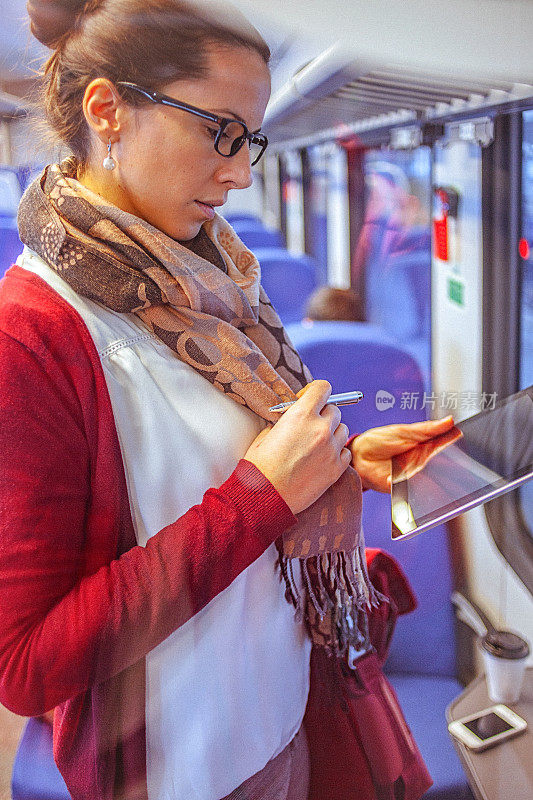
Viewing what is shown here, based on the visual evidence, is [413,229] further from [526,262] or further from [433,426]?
[433,426]

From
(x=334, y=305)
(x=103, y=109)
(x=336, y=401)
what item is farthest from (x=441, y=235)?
(x=103, y=109)

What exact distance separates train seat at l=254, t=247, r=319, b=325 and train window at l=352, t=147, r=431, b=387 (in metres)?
0.09

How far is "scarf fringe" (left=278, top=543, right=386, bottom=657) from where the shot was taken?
980 mm

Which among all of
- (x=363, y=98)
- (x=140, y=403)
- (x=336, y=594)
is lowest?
(x=336, y=594)

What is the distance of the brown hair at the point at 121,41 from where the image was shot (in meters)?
0.71

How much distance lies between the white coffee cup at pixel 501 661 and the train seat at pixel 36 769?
2.79 feet

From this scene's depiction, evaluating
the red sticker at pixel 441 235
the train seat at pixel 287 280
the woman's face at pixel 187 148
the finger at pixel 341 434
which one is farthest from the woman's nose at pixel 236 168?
the red sticker at pixel 441 235

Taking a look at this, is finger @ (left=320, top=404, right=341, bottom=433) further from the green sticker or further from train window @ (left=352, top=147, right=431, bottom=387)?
the green sticker

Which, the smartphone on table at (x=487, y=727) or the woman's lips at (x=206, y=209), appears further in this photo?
the smartphone on table at (x=487, y=727)

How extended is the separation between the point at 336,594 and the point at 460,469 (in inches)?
11.6

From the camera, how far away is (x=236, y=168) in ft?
2.59

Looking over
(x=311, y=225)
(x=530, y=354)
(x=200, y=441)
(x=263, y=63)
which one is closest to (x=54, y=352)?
(x=200, y=441)

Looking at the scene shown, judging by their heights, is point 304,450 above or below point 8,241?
below

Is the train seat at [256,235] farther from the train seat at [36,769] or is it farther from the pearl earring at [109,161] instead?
the train seat at [36,769]
